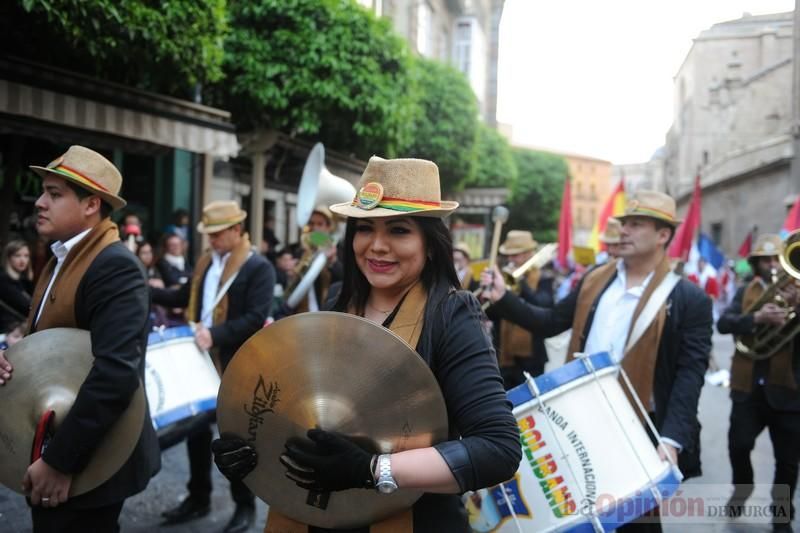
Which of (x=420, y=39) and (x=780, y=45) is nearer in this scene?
(x=420, y=39)

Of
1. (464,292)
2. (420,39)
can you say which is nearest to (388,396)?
(464,292)

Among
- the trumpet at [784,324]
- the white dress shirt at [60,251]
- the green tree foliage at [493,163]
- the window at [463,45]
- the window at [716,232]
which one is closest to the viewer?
the white dress shirt at [60,251]

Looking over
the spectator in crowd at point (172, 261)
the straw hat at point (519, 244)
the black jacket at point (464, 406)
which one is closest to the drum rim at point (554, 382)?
the black jacket at point (464, 406)

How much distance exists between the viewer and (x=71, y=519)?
2561 mm

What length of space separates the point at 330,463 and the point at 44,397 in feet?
4.26

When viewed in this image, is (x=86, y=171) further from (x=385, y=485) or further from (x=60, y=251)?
(x=385, y=485)

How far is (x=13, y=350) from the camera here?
2.51 meters

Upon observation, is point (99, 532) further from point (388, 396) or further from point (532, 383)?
point (532, 383)

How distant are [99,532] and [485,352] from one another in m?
1.65

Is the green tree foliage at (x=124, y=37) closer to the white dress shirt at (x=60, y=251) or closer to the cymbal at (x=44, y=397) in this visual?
the white dress shirt at (x=60, y=251)

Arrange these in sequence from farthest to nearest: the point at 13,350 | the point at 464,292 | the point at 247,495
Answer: the point at 247,495 < the point at 13,350 < the point at 464,292

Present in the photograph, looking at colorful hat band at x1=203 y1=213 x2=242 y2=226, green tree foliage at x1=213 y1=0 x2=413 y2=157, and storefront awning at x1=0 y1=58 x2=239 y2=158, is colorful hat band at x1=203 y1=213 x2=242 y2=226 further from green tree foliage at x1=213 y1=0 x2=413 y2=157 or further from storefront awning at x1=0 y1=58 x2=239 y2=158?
green tree foliage at x1=213 y1=0 x2=413 y2=157

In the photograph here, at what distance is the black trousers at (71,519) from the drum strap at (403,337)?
92 centimetres

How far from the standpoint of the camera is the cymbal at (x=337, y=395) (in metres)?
1.74
